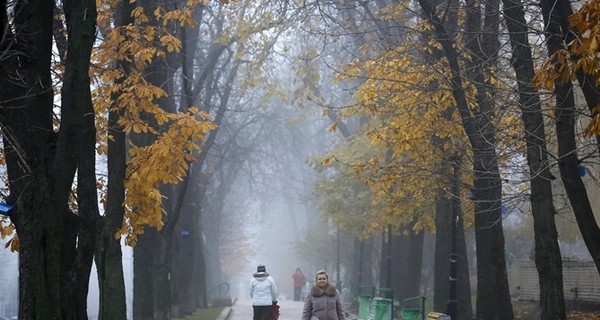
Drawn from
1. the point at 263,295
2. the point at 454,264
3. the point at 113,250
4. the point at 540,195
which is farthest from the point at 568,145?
the point at 263,295

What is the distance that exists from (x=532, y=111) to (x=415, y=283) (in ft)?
66.9

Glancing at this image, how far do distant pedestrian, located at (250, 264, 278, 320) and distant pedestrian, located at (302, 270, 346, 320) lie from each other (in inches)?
300

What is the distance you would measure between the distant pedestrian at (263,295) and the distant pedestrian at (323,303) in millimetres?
7608

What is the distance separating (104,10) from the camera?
63.0ft

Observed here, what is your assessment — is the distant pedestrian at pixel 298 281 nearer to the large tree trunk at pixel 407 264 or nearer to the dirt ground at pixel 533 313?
the large tree trunk at pixel 407 264

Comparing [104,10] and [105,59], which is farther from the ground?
[104,10]

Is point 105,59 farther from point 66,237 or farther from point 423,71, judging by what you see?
point 423,71

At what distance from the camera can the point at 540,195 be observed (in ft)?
54.1

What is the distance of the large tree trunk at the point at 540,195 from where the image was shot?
52.7 ft

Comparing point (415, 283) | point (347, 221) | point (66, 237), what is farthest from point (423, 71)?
point (347, 221)

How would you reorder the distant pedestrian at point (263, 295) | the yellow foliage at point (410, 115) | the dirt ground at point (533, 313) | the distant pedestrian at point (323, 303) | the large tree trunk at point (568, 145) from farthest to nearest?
the dirt ground at point (533, 313) → the distant pedestrian at point (263, 295) → the yellow foliage at point (410, 115) → the distant pedestrian at point (323, 303) → the large tree trunk at point (568, 145)

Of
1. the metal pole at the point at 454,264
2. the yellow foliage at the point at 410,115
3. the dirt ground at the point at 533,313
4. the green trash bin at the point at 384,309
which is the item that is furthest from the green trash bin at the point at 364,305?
the metal pole at the point at 454,264

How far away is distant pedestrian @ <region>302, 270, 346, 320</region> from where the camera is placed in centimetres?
1541

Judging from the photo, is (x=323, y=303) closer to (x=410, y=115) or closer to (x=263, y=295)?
(x=410, y=115)
